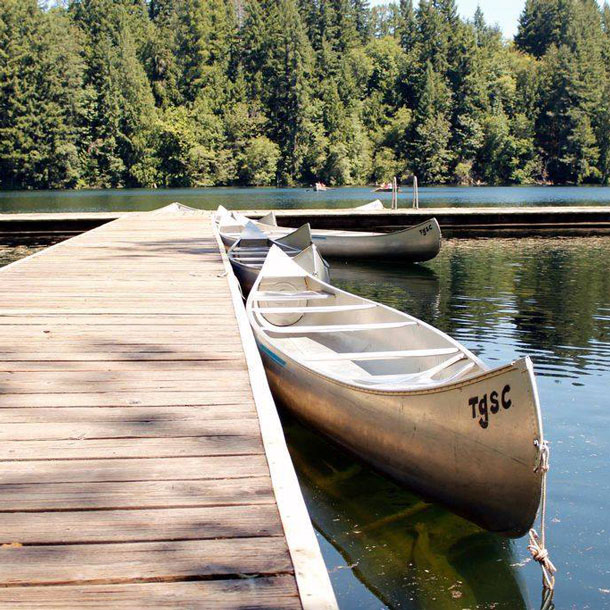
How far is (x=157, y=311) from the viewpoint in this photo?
607cm

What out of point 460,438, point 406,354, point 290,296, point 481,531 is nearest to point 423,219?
point 290,296

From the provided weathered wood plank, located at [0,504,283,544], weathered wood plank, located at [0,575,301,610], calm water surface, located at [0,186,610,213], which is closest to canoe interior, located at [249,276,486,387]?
weathered wood plank, located at [0,504,283,544]

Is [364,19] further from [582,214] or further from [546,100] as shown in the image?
[582,214]

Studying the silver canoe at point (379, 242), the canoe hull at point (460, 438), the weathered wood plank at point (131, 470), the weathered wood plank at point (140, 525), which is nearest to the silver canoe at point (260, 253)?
the silver canoe at point (379, 242)

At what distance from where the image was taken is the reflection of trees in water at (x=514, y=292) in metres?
8.59

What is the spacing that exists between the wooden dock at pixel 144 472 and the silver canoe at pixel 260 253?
12.6 ft

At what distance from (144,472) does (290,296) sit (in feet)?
15.1

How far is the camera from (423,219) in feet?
62.2

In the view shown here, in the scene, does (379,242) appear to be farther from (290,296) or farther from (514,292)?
(290,296)

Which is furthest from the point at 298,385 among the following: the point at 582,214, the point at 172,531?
the point at 582,214

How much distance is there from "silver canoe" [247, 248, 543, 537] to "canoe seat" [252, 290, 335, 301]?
1113 mm

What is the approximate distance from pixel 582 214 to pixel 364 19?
88683mm

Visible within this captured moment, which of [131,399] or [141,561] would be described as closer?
[141,561]

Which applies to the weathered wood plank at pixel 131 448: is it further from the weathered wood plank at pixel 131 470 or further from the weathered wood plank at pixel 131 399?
the weathered wood plank at pixel 131 399
